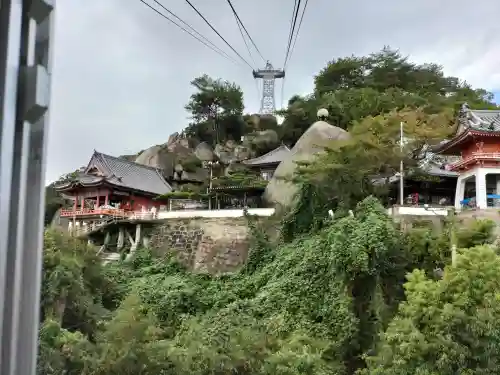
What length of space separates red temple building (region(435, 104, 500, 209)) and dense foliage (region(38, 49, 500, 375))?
0.54 meters

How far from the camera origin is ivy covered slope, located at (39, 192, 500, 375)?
5289 millimetres

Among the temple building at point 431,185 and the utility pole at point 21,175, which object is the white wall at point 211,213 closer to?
the temple building at point 431,185

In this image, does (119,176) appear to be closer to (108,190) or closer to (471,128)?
(108,190)

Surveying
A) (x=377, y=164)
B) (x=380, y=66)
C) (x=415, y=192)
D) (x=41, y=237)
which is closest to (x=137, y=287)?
(x=377, y=164)

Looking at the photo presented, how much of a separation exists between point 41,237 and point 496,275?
18.9 feet

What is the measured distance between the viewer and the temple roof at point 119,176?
14422 mm

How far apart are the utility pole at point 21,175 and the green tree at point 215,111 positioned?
20617mm

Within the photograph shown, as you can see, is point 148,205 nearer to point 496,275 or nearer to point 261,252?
point 261,252

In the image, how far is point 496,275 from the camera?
554 cm

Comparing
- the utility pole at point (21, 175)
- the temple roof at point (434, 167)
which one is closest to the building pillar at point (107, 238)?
the temple roof at point (434, 167)

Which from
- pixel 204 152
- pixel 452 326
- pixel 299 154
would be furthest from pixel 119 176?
pixel 452 326

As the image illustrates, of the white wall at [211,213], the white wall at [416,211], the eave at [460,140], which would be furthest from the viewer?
the white wall at [211,213]

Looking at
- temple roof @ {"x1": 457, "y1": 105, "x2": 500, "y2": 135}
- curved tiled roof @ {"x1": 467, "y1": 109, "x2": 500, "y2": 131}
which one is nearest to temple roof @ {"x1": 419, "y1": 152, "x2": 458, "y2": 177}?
temple roof @ {"x1": 457, "y1": 105, "x2": 500, "y2": 135}

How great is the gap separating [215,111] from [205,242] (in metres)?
10.9
